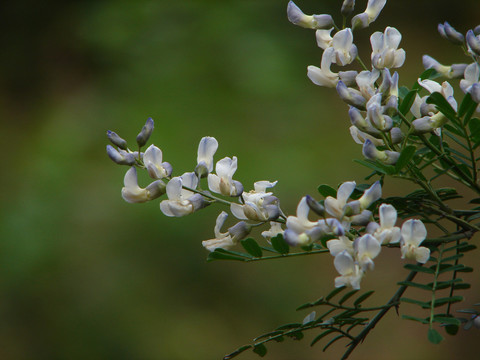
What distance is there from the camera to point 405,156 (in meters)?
0.37

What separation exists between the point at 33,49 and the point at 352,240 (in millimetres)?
1904

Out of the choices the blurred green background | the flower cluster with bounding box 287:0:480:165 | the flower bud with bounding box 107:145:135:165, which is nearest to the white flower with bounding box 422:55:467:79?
the flower cluster with bounding box 287:0:480:165

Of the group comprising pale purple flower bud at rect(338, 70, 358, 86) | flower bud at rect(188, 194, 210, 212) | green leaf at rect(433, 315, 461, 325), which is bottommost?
green leaf at rect(433, 315, 461, 325)

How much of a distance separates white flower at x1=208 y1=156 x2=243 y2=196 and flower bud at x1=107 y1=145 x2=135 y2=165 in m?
0.05

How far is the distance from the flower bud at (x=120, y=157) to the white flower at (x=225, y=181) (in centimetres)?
5

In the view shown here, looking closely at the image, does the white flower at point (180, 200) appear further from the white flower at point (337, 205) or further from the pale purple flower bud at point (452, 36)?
the pale purple flower bud at point (452, 36)

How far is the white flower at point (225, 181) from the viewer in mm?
407

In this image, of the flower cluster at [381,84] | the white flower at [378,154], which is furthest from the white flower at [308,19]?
the white flower at [378,154]

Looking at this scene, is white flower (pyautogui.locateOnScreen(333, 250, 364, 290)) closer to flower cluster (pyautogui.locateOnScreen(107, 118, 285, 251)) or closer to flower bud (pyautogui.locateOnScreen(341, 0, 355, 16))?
flower cluster (pyautogui.locateOnScreen(107, 118, 285, 251))

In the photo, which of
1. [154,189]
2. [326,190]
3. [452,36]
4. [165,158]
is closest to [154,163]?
[154,189]

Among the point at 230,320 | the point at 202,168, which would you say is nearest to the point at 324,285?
the point at 230,320

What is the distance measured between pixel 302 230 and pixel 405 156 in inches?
3.1

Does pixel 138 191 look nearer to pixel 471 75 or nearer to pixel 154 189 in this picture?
pixel 154 189

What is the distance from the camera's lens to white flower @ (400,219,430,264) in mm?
362
